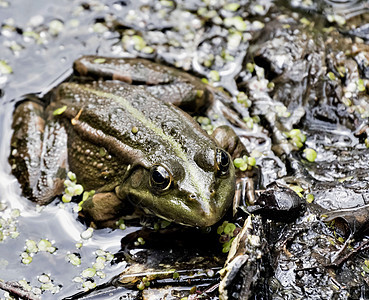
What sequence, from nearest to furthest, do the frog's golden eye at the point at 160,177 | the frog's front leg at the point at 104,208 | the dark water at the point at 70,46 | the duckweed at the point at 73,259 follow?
the frog's golden eye at the point at 160,177 < the duckweed at the point at 73,259 < the frog's front leg at the point at 104,208 < the dark water at the point at 70,46

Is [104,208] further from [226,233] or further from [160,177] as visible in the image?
[226,233]

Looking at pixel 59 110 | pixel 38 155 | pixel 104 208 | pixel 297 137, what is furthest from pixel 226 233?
pixel 59 110

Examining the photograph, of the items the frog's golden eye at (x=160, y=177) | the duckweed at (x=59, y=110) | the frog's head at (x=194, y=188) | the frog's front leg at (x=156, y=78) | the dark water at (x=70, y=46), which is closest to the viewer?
the frog's head at (x=194, y=188)

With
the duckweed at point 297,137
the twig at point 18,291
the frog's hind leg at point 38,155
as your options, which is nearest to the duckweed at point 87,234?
the frog's hind leg at point 38,155

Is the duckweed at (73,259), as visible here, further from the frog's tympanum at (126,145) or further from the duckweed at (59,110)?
the duckweed at (59,110)

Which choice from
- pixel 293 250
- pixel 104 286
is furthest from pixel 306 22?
pixel 104 286

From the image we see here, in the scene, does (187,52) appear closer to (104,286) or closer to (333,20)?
(333,20)

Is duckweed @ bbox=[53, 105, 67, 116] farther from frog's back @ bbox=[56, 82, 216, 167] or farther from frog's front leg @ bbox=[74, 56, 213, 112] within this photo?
frog's front leg @ bbox=[74, 56, 213, 112]

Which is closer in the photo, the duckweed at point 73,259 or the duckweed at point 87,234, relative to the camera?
the duckweed at point 73,259
